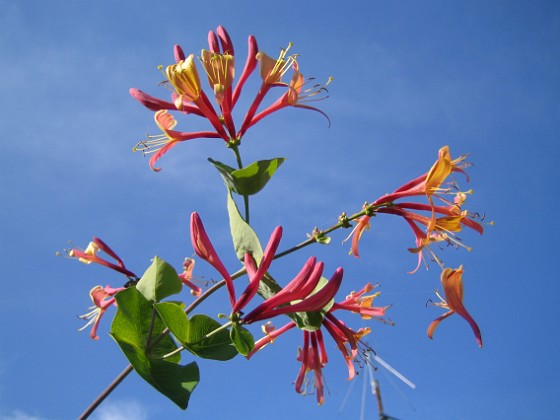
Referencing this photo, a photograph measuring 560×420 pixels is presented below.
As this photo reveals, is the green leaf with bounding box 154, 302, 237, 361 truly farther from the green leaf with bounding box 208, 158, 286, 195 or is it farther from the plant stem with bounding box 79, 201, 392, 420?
the green leaf with bounding box 208, 158, 286, 195

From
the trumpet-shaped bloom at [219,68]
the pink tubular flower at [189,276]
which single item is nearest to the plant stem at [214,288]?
the trumpet-shaped bloom at [219,68]

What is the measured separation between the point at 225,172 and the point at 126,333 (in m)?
0.43

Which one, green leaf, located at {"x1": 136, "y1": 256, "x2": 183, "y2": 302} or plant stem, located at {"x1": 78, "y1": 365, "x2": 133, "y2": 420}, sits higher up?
green leaf, located at {"x1": 136, "y1": 256, "x2": 183, "y2": 302}

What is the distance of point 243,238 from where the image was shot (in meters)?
1.29

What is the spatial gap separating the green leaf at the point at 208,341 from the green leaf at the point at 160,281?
90mm

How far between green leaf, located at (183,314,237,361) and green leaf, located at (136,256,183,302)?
0.30 feet

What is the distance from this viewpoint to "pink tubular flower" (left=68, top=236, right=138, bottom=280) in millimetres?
1765

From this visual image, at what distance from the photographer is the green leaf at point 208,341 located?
1.23 metres

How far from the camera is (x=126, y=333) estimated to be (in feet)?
4.02

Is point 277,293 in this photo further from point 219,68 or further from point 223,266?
point 219,68

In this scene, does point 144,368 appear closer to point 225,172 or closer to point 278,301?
point 278,301

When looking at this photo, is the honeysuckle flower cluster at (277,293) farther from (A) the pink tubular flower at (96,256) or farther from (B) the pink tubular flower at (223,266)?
(A) the pink tubular flower at (96,256)

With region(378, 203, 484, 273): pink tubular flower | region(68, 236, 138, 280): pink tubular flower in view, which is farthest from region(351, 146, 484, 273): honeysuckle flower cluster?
region(68, 236, 138, 280): pink tubular flower

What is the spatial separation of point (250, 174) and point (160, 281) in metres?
0.32
